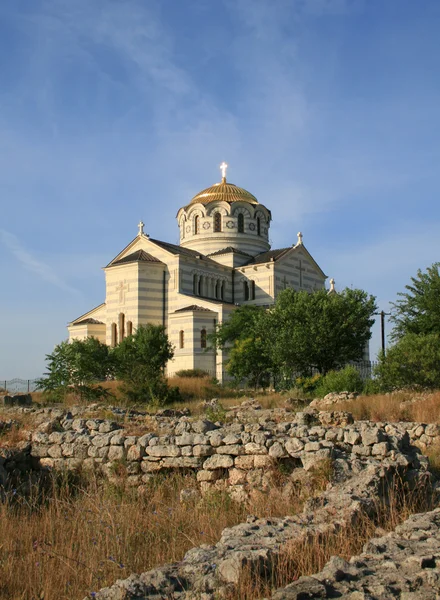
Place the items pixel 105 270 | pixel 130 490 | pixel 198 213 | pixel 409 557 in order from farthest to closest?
pixel 198 213, pixel 105 270, pixel 130 490, pixel 409 557

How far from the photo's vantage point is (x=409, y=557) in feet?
13.2

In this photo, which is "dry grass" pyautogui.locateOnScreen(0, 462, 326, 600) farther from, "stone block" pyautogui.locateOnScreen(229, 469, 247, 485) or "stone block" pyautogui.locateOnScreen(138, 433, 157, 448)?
"stone block" pyautogui.locateOnScreen(138, 433, 157, 448)

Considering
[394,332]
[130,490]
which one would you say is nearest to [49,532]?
[130,490]

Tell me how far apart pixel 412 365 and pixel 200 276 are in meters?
21.6

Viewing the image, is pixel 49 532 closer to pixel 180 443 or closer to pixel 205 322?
pixel 180 443

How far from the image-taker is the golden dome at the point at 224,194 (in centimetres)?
4697

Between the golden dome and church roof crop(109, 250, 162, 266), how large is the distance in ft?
26.7

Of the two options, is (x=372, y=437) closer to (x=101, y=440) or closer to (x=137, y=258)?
(x=101, y=440)

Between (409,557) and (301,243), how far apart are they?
43.8 m

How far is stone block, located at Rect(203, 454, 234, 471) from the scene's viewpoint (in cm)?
789

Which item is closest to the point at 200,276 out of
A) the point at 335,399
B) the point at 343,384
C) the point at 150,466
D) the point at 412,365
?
the point at 343,384

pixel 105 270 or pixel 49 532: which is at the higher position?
pixel 105 270

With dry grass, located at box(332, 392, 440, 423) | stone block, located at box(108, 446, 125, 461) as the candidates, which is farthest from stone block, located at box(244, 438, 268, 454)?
dry grass, located at box(332, 392, 440, 423)

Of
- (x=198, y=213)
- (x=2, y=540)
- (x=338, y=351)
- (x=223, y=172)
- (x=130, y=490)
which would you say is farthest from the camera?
(x=223, y=172)
